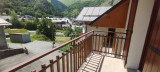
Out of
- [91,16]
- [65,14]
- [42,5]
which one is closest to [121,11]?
[91,16]

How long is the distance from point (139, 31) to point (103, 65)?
4.36ft

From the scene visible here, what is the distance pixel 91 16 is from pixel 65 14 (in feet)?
217

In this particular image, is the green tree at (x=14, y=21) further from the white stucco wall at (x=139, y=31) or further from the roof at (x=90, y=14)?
the white stucco wall at (x=139, y=31)

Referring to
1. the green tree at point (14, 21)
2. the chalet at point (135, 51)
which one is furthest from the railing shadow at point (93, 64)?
the green tree at point (14, 21)

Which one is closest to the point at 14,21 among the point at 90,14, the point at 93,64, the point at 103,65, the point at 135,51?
the point at 90,14

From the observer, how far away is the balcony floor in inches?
90.6

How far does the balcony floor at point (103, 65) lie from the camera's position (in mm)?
2301

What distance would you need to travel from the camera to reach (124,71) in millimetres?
2219

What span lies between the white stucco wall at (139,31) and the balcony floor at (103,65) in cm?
32

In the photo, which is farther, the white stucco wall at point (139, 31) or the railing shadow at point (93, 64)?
the railing shadow at point (93, 64)

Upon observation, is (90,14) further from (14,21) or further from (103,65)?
(14,21)

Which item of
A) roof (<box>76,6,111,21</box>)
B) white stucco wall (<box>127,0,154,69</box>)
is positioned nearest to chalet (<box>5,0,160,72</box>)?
white stucco wall (<box>127,0,154,69</box>)

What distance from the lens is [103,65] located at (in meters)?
2.50

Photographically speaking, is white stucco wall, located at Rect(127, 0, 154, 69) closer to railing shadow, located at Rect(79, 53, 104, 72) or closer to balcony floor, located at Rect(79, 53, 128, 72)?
balcony floor, located at Rect(79, 53, 128, 72)
